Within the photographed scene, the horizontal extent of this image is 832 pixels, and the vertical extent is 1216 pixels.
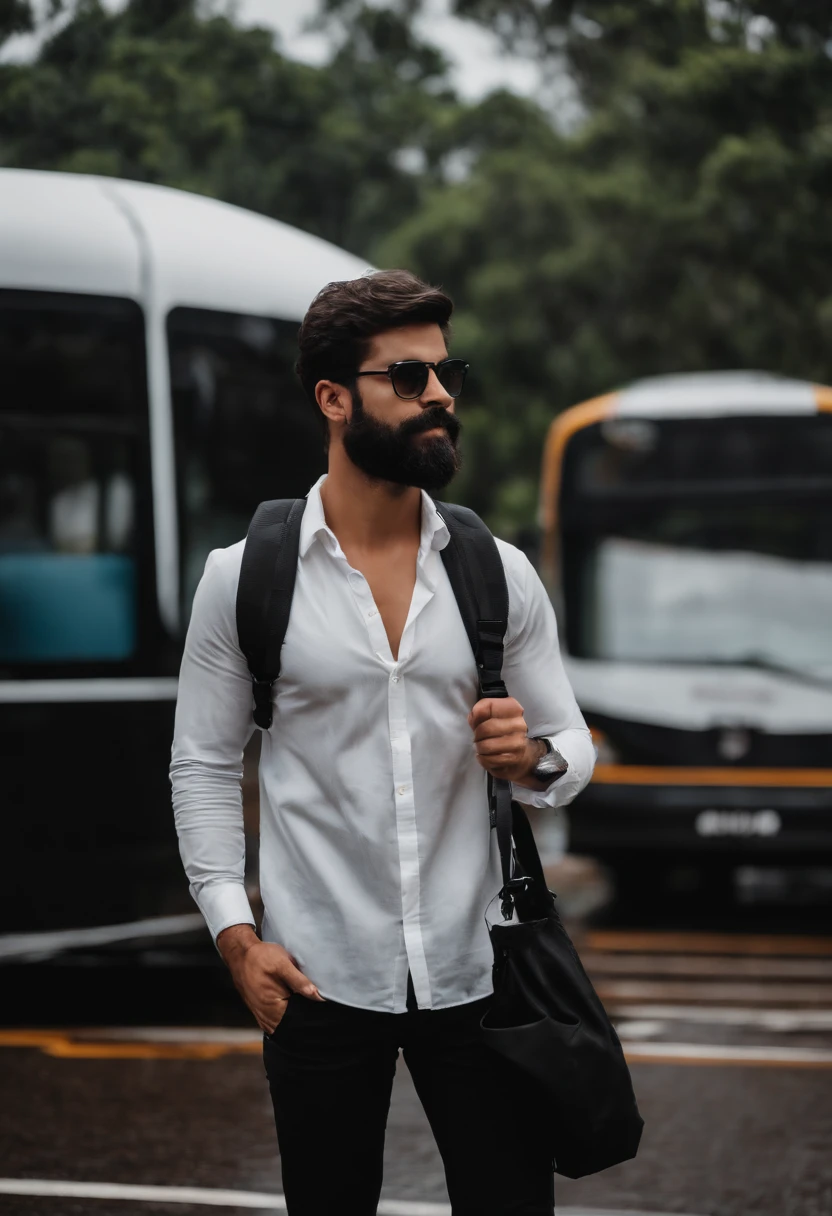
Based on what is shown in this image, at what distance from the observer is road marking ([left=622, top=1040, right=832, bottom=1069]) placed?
664 centimetres

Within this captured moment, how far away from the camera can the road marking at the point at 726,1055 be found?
6.64 meters

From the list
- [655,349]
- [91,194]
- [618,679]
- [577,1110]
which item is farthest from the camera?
[655,349]

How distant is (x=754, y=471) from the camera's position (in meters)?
10.7

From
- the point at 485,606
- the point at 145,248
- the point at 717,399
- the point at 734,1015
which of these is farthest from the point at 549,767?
the point at 717,399

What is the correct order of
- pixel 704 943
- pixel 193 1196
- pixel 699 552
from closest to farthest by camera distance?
pixel 193 1196
pixel 704 943
pixel 699 552

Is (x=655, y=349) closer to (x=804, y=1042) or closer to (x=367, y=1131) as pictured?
(x=804, y=1042)

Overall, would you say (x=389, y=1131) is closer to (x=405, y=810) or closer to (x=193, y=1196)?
(x=193, y=1196)

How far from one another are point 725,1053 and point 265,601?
4469mm

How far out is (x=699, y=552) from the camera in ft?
35.0

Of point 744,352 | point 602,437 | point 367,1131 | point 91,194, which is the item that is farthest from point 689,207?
point 367,1131

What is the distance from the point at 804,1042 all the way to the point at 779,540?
164 inches

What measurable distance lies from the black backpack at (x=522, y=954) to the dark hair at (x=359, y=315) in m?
0.27

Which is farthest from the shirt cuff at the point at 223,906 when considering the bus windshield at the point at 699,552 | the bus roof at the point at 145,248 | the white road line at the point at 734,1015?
the bus windshield at the point at 699,552

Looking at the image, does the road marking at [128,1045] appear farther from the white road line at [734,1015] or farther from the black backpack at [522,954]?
the black backpack at [522,954]
